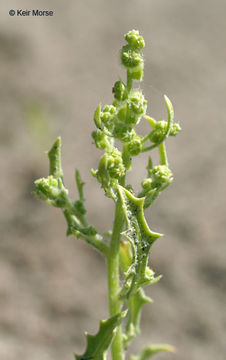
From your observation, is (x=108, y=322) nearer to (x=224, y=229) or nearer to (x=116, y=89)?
(x=116, y=89)

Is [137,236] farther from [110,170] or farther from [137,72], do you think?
[137,72]

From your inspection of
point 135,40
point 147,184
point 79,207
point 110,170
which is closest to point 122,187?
point 110,170

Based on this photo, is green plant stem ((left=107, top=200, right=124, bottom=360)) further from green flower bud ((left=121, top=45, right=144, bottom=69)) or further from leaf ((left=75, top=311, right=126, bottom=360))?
green flower bud ((left=121, top=45, right=144, bottom=69))

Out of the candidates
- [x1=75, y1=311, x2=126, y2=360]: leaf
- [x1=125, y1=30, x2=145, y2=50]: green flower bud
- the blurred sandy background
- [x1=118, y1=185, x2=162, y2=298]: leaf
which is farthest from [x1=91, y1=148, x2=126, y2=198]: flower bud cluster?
the blurred sandy background

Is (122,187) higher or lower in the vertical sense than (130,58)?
lower

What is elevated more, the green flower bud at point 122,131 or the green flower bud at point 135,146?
the green flower bud at point 122,131

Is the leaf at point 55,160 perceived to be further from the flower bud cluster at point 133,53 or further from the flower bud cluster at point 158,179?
the flower bud cluster at point 133,53

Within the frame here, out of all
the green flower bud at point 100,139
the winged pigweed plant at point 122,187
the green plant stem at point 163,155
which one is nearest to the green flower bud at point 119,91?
the winged pigweed plant at point 122,187
